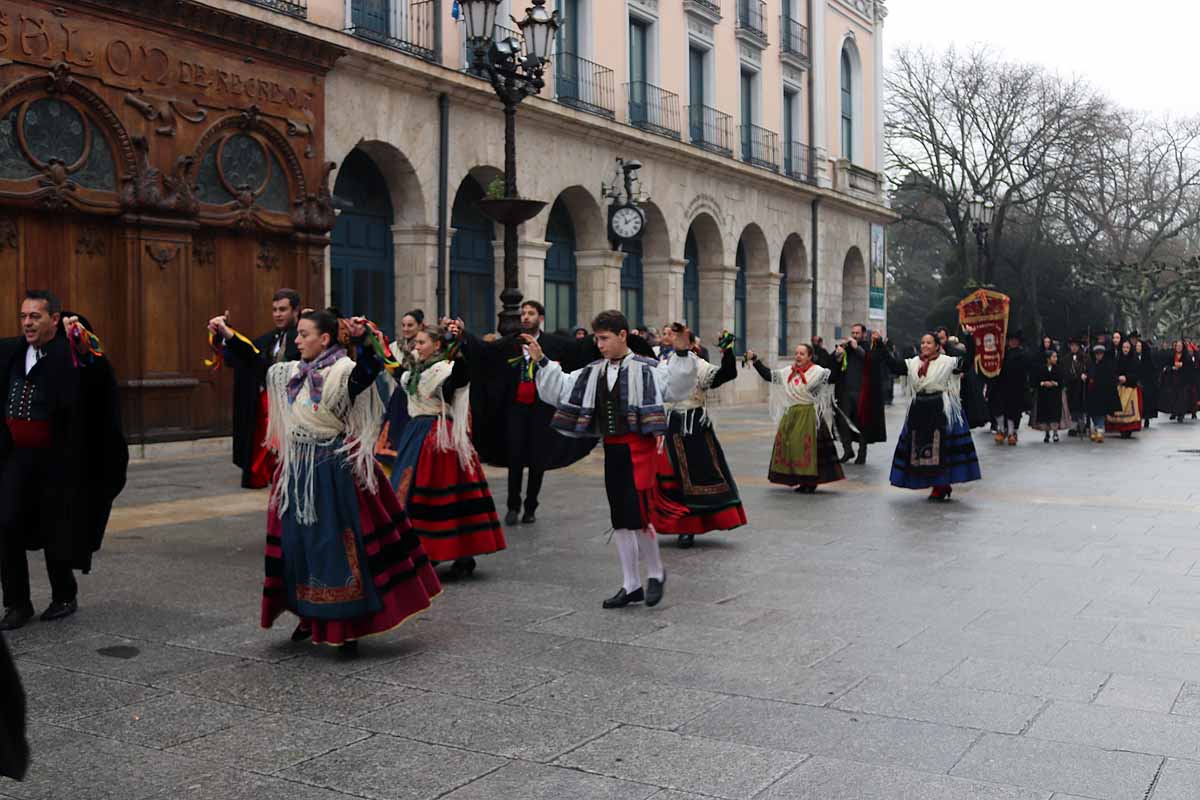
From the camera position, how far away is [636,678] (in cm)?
552

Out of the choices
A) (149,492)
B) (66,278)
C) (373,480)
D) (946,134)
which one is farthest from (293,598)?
(946,134)

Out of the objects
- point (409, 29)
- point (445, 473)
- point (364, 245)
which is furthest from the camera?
point (409, 29)

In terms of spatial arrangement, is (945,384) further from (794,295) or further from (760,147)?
(794,295)

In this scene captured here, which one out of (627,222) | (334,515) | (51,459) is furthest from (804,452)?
(627,222)

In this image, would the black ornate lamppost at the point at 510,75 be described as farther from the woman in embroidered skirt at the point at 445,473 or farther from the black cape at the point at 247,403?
the woman in embroidered skirt at the point at 445,473

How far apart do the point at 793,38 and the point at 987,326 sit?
1355cm

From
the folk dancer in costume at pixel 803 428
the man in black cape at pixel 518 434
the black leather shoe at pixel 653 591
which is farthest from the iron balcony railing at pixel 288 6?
the black leather shoe at pixel 653 591

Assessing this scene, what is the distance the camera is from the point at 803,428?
Result: 41.8ft

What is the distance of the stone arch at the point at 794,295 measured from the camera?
106 feet

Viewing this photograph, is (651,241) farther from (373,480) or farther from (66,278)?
(373,480)

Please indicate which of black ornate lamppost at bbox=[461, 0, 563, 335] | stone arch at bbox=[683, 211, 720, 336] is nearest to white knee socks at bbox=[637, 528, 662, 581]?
black ornate lamppost at bbox=[461, 0, 563, 335]

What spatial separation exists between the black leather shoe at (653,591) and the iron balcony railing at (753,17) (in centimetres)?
2357

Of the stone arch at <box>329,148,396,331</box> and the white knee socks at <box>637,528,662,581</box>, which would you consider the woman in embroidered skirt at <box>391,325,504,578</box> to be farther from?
the stone arch at <box>329,148,396,331</box>

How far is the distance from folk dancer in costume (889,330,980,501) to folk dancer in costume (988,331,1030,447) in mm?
7755
